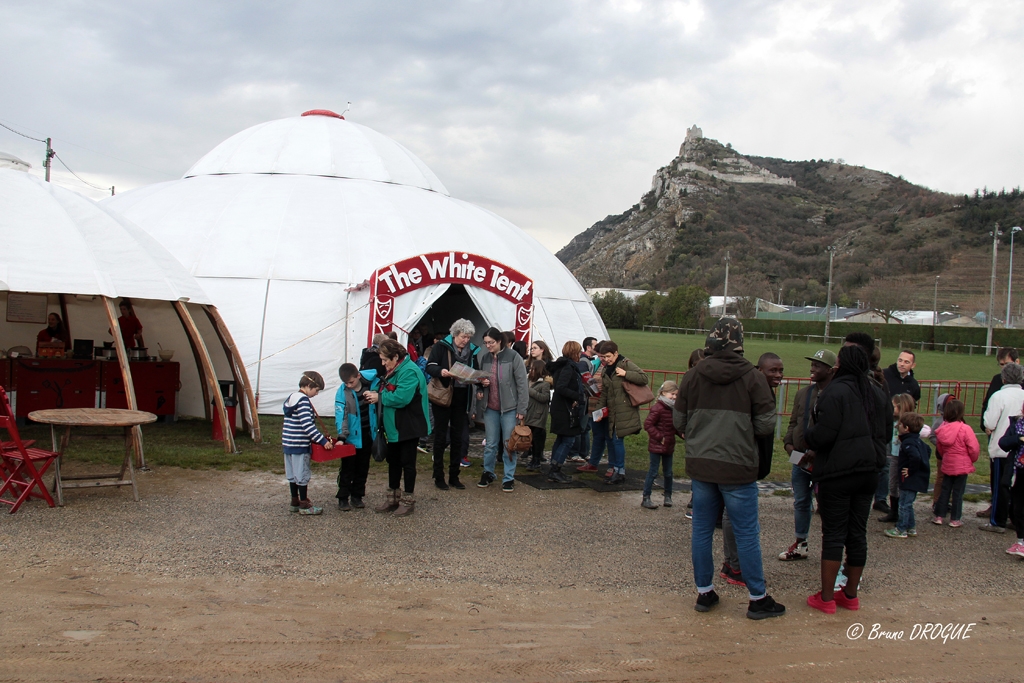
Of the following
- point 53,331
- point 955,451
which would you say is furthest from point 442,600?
point 53,331

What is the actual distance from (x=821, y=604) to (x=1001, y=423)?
138 inches

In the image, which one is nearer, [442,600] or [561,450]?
[442,600]

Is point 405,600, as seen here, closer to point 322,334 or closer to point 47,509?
point 47,509

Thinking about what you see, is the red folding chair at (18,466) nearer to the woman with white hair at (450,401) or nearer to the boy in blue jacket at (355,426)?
the boy in blue jacket at (355,426)

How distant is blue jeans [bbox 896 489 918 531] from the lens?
248 inches

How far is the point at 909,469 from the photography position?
6223mm

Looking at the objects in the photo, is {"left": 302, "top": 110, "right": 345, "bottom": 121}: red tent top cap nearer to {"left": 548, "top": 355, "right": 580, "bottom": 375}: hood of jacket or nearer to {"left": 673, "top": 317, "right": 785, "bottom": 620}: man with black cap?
{"left": 548, "top": 355, "right": 580, "bottom": 375}: hood of jacket

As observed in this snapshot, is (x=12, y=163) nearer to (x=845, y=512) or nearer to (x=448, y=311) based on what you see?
(x=448, y=311)

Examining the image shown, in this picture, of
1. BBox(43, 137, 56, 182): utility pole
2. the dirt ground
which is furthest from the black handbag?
BBox(43, 137, 56, 182): utility pole

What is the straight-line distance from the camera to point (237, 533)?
566cm

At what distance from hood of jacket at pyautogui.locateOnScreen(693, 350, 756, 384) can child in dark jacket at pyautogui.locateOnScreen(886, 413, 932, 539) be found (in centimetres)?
288

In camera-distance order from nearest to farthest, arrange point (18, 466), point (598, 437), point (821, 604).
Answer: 1. point (821, 604)
2. point (18, 466)
3. point (598, 437)

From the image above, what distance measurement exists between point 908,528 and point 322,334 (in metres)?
9.16

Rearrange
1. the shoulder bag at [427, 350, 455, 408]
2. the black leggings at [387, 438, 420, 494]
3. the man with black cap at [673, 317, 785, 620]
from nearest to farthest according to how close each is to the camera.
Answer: the man with black cap at [673, 317, 785, 620] < the black leggings at [387, 438, 420, 494] < the shoulder bag at [427, 350, 455, 408]
